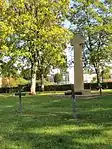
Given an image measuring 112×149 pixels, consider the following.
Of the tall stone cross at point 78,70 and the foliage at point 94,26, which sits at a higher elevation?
the foliage at point 94,26

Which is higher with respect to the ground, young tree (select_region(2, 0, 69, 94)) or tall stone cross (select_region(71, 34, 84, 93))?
young tree (select_region(2, 0, 69, 94))

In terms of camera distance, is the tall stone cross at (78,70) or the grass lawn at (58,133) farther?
the tall stone cross at (78,70)

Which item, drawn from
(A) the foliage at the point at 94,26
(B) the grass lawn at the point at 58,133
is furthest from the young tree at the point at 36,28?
(B) the grass lawn at the point at 58,133

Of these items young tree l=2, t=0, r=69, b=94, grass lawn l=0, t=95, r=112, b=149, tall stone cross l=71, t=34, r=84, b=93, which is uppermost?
young tree l=2, t=0, r=69, b=94

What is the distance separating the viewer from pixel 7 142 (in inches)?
386

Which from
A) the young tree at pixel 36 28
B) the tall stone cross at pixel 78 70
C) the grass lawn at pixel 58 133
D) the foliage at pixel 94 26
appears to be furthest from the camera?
the foliage at pixel 94 26

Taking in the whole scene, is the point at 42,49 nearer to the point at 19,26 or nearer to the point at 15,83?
the point at 19,26

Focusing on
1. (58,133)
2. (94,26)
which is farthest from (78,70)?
(58,133)

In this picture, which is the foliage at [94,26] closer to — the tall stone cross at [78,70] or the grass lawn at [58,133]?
the tall stone cross at [78,70]

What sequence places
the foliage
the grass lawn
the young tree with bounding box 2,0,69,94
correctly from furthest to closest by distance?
the foliage < the young tree with bounding box 2,0,69,94 < the grass lawn

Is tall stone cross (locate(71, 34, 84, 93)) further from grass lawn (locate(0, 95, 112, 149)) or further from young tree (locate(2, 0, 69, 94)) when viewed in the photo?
grass lawn (locate(0, 95, 112, 149))

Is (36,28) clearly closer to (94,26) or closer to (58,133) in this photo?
(94,26)

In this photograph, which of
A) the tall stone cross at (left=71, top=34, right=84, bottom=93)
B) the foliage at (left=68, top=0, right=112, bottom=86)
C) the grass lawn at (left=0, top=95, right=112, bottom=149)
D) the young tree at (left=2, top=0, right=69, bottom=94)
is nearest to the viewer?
the grass lawn at (left=0, top=95, right=112, bottom=149)

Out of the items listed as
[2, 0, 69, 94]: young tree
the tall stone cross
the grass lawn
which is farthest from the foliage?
the grass lawn
